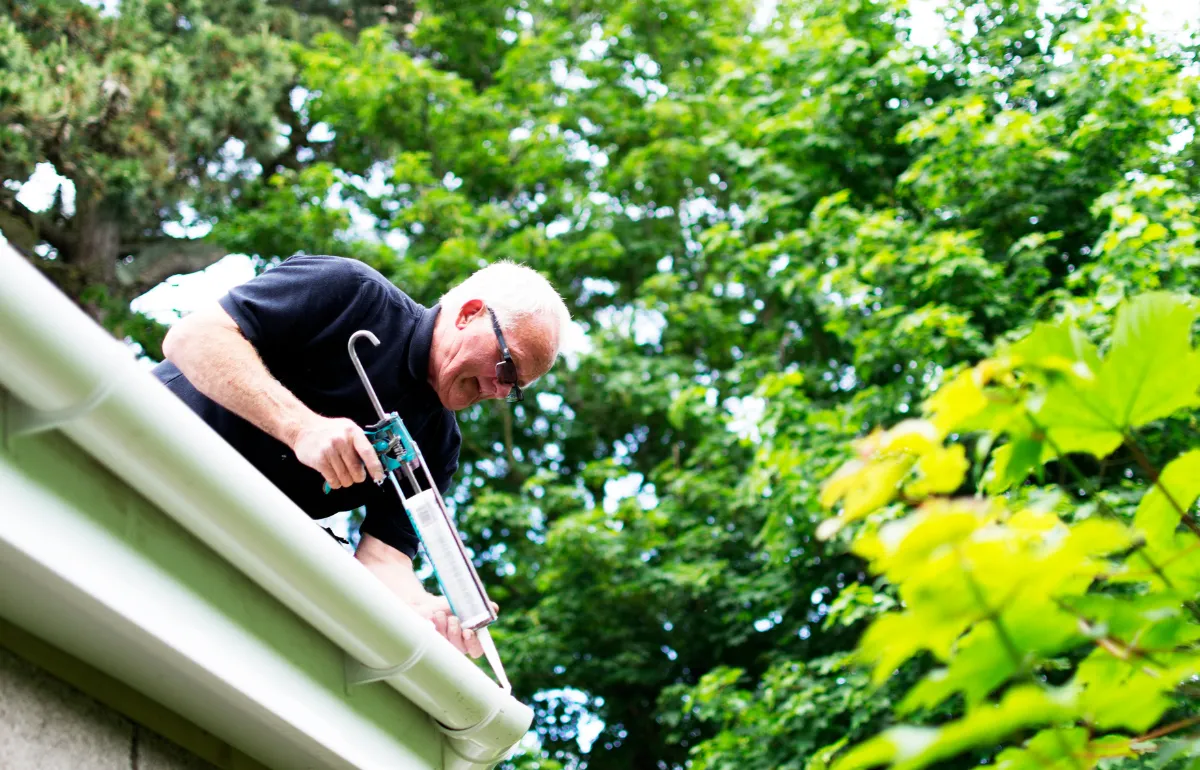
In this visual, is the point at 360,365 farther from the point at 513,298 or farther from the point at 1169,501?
the point at 1169,501

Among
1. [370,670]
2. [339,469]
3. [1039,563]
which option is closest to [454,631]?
[339,469]

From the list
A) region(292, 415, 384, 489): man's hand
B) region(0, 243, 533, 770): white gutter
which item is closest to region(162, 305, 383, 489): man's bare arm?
region(292, 415, 384, 489): man's hand

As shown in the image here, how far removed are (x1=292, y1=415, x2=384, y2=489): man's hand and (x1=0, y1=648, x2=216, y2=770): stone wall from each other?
0.66 m

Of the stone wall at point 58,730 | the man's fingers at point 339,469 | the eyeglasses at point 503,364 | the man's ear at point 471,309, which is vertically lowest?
the stone wall at point 58,730

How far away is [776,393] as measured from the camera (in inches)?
Answer: 297

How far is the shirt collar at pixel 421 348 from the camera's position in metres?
2.78

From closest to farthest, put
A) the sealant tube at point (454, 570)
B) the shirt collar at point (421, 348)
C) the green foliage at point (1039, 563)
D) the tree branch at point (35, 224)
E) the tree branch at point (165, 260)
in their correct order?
the green foliage at point (1039, 563) < the sealant tube at point (454, 570) < the shirt collar at point (421, 348) < the tree branch at point (35, 224) < the tree branch at point (165, 260)

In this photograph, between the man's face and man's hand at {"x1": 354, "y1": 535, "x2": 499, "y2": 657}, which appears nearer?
man's hand at {"x1": 354, "y1": 535, "x2": 499, "y2": 657}

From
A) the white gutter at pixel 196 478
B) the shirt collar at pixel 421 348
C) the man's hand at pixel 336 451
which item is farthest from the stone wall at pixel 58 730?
the shirt collar at pixel 421 348

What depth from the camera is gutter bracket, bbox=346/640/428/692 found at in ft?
6.13

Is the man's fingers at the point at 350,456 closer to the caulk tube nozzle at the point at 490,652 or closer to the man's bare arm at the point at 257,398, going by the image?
the man's bare arm at the point at 257,398

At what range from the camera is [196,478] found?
1.50 meters

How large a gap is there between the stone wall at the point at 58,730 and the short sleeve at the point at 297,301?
971 millimetres

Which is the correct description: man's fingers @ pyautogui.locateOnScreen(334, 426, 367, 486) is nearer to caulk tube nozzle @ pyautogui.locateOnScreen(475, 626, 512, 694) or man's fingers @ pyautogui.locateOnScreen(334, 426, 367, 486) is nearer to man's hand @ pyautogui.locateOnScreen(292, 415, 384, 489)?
man's hand @ pyautogui.locateOnScreen(292, 415, 384, 489)
